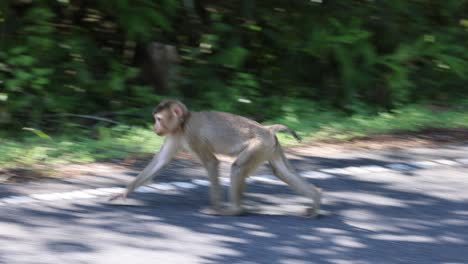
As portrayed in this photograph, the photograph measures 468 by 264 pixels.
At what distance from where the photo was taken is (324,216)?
24.8 feet

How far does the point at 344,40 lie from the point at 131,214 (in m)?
6.92

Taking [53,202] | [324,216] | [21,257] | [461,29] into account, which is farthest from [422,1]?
[21,257]

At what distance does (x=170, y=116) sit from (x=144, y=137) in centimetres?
320

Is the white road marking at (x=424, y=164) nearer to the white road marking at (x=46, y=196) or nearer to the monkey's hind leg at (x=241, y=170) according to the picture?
the monkey's hind leg at (x=241, y=170)

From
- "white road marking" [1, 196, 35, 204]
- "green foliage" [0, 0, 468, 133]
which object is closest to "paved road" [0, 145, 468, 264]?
"white road marking" [1, 196, 35, 204]

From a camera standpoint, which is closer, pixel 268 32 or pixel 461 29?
pixel 268 32

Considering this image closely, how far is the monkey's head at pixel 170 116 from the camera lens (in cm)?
760

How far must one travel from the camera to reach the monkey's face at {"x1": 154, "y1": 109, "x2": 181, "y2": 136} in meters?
7.61

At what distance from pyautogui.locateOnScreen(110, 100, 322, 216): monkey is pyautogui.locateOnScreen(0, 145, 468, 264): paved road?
216 millimetres

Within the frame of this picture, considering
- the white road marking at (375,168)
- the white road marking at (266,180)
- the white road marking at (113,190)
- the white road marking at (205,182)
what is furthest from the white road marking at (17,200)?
the white road marking at (375,168)

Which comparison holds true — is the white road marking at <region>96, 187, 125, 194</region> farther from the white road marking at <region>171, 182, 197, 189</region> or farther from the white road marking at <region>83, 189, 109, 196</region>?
the white road marking at <region>171, 182, 197, 189</region>

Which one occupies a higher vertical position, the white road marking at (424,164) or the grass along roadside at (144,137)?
the white road marking at (424,164)

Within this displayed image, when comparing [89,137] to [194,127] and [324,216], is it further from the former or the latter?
[324,216]

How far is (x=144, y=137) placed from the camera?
10758 mm
